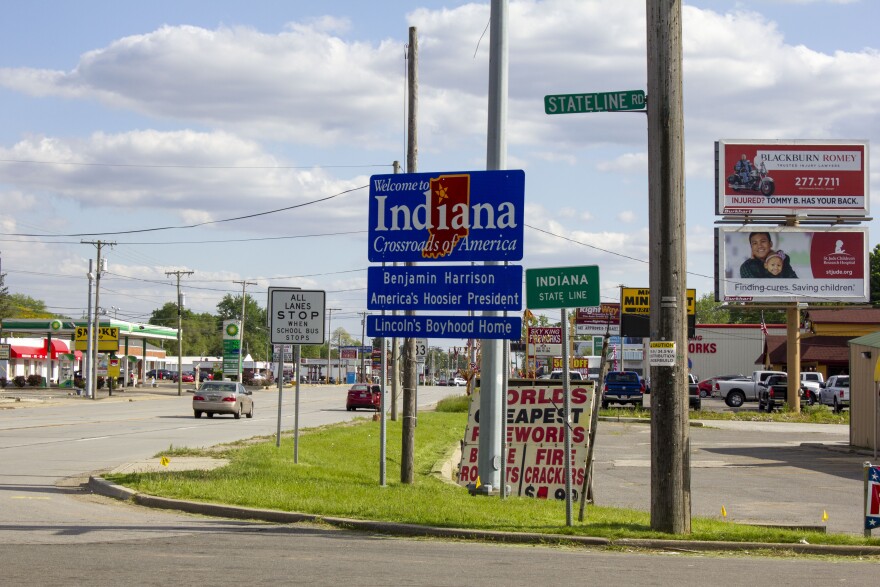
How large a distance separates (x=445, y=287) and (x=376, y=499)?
318cm

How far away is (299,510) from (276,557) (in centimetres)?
333

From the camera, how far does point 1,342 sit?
8075 centimetres

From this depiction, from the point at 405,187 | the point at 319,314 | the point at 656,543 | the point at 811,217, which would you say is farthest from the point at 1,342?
the point at 656,543

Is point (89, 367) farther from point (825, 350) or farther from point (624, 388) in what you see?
point (825, 350)

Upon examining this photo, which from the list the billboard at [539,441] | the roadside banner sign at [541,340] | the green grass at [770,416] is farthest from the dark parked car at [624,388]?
the billboard at [539,441]

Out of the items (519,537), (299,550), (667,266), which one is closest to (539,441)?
(519,537)

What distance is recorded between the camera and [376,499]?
1412cm

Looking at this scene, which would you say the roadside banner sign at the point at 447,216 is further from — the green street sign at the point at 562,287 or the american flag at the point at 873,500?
the american flag at the point at 873,500

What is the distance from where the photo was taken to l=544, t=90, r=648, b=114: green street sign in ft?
40.4

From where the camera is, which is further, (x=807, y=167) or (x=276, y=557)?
(x=807, y=167)

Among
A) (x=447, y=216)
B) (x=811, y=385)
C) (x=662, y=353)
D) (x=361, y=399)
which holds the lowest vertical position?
(x=361, y=399)

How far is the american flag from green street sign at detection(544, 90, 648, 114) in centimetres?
521

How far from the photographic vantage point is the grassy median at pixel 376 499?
12.1m

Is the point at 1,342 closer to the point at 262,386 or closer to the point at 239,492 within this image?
the point at 262,386
